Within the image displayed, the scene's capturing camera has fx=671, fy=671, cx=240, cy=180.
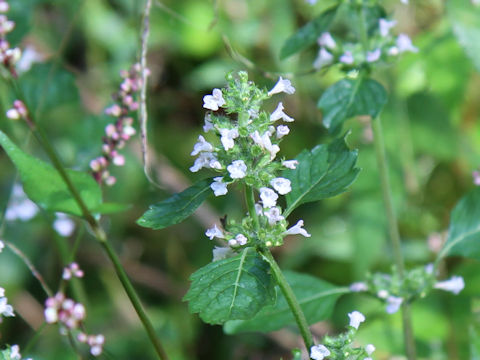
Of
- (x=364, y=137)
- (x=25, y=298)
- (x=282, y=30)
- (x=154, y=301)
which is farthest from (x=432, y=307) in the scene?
(x=25, y=298)

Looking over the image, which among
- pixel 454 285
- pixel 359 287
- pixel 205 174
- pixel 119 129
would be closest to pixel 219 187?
pixel 119 129

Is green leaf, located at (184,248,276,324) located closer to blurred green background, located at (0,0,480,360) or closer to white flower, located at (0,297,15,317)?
white flower, located at (0,297,15,317)

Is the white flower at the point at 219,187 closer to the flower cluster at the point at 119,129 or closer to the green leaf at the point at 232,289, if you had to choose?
the green leaf at the point at 232,289

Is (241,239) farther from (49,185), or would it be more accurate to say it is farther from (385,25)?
(385,25)

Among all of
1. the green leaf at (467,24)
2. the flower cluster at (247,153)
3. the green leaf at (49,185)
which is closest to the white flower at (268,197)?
the flower cluster at (247,153)

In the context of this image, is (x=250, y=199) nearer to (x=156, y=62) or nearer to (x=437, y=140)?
(x=437, y=140)

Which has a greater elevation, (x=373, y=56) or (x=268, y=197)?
(x=373, y=56)
